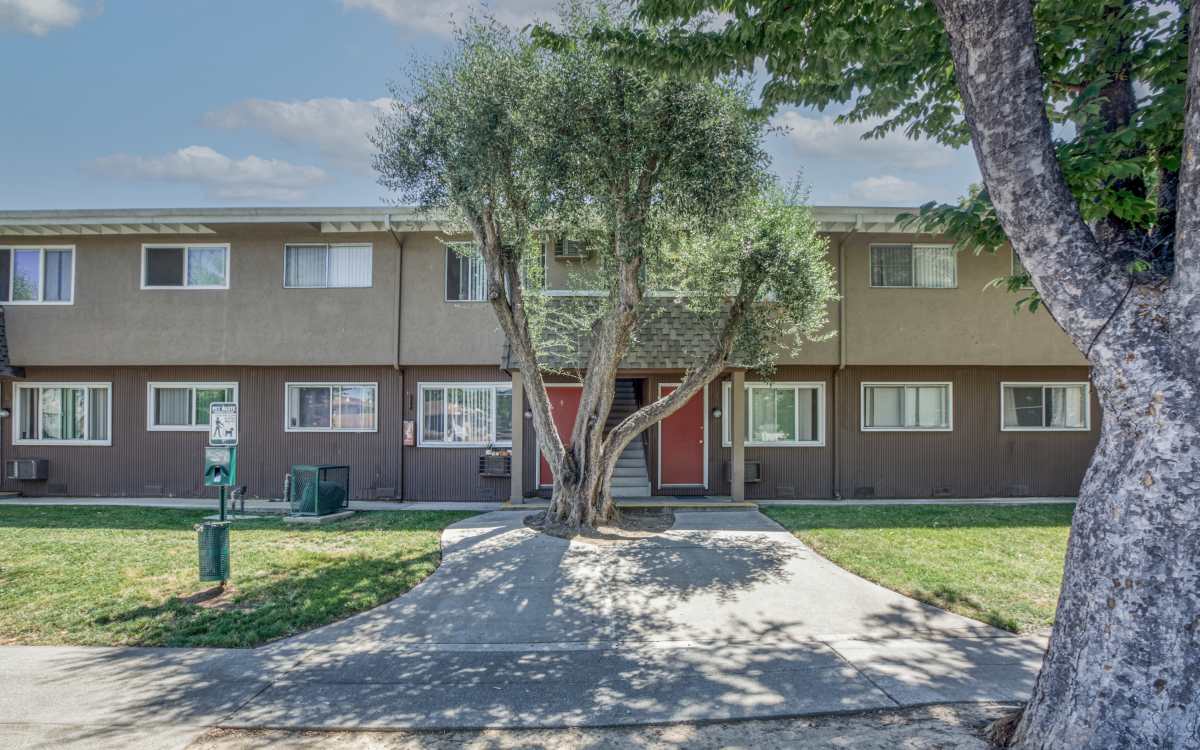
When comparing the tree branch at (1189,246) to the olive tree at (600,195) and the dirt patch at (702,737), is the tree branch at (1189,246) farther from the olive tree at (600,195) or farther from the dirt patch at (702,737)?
the olive tree at (600,195)

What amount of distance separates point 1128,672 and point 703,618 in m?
3.46

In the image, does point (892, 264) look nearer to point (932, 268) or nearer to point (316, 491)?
point (932, 268)

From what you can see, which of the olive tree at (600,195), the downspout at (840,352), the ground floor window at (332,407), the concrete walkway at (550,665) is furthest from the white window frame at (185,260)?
the downspout at (840,352)

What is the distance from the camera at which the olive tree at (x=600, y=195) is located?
26.7 ft

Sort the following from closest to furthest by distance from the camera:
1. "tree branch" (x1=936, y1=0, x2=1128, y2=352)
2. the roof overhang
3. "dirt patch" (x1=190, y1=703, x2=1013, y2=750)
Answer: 1. "tree branch" (x1=936, y1=0, x2=1128, y2=352)
2. "dirt patch" (x1=190, y1=703, x2=1013, y2=750)
3. the roof overhang

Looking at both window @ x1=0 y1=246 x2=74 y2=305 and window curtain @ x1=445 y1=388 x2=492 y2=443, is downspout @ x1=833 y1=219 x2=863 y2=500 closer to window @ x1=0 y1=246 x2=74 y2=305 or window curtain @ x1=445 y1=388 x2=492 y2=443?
window curtain @ x1=445 y1=388 x2=492 y2=443

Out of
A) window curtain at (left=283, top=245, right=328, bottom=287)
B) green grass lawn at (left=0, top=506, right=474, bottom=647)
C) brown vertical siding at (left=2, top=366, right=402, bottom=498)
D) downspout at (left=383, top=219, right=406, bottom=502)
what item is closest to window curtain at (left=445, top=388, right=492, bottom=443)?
downspout at (left=383, top=219, right=406, bottom=502)

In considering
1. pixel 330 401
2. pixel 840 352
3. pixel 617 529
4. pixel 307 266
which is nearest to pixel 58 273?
pixel 307 266

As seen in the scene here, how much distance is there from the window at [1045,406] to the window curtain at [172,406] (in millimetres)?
16595

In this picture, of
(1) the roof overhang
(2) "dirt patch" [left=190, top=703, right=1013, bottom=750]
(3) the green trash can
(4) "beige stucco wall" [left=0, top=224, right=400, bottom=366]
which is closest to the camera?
(2) "dirt patch" [left=190, top=703, right=1013, bottom=750]

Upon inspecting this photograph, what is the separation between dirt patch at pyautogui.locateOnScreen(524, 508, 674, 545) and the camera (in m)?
9.05

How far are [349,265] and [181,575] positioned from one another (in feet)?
24.1

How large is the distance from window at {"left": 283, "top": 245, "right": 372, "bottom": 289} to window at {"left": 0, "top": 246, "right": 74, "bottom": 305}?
443cm

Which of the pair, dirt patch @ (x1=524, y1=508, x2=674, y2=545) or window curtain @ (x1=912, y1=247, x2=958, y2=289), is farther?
window curtain @ (x1=912, y1=247, x2=958, y2=289)
